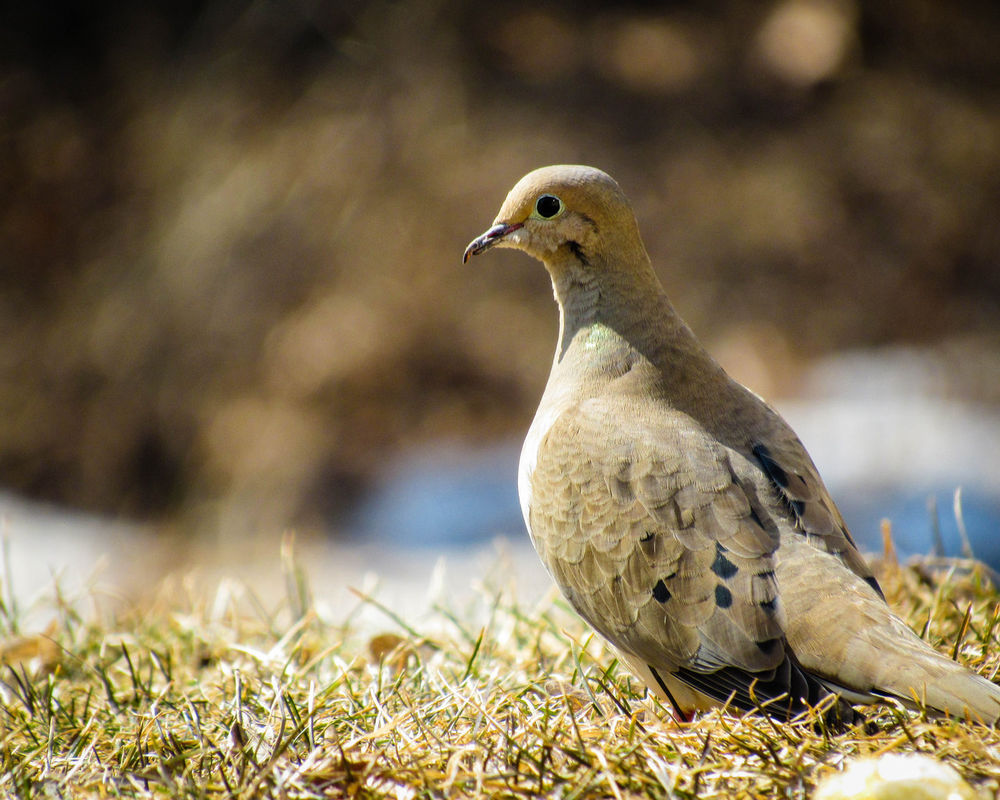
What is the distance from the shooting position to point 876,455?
6184mm

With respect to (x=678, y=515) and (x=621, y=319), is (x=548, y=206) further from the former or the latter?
(x=678, y=515)

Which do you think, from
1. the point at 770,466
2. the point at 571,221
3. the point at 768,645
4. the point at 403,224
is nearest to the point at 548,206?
the point at 571,221

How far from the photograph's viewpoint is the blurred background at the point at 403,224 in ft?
24.2

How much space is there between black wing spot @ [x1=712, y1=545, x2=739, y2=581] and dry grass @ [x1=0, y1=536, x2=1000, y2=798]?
0.29m

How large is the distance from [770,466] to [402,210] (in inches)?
231

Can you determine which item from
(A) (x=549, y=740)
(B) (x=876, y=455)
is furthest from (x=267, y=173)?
(A) (x=549, y=740)

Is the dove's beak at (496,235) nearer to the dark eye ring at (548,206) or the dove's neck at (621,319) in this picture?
the dark eye ring at (548,206)

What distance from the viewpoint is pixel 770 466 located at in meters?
2.49

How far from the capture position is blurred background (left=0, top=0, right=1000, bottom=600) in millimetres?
7391

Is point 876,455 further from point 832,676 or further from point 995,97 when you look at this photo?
point 832,676

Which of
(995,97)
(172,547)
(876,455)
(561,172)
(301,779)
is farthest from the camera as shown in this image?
(995,97)

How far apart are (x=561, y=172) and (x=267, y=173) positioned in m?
5.87

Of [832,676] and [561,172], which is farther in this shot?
[561,172]

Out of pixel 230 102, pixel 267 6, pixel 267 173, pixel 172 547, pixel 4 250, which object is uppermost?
pixel 267 6
